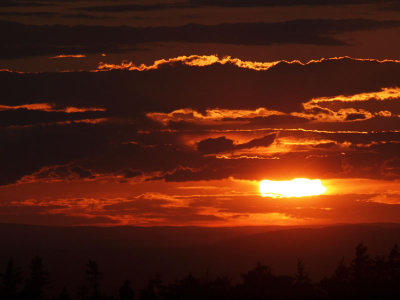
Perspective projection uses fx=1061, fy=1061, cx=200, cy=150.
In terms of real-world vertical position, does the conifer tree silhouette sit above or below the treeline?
above

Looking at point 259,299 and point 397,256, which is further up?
point 397,256

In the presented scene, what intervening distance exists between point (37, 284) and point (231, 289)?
4720 cm

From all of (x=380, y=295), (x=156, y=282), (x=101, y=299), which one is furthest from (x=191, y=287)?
(x=380, y=295)

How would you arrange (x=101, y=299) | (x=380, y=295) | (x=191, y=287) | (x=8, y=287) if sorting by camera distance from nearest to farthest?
(x=380, y=295)
(x=101, y=299)
(x=191, y=287)
(x=8, y=287)

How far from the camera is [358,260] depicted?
19375cm

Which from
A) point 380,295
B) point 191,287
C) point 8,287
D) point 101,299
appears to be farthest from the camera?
point 8,287

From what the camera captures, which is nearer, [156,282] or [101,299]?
[101,299]

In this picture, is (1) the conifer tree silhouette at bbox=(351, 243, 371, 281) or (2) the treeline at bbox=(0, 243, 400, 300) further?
(1) the conifer tree silhouette at bbox=(351, 243, 371, 281)

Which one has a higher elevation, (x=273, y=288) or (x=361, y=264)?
(x=361, y=264)

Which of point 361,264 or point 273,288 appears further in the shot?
point 361,264

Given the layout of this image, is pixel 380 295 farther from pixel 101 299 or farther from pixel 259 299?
pixel 101 299

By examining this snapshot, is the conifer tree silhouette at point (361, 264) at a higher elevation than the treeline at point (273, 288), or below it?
higher

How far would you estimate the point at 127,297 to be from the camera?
151875 millimetres

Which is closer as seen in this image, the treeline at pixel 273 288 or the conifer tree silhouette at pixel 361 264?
the treeline at pixel 273 288
